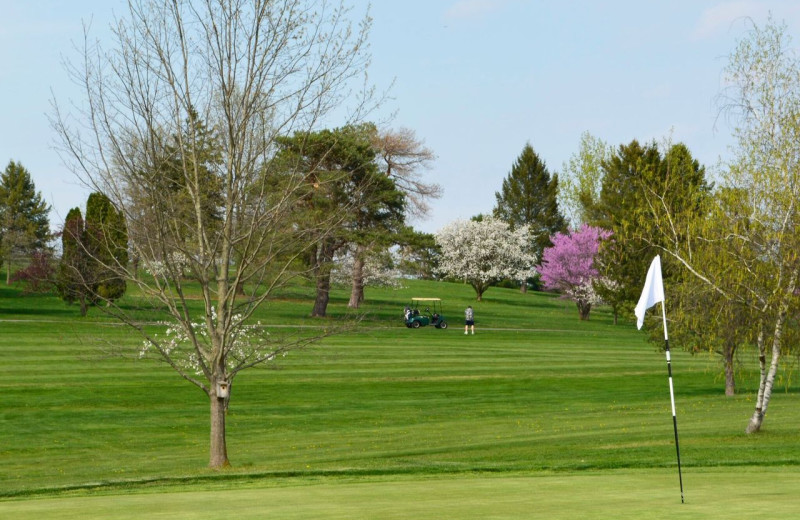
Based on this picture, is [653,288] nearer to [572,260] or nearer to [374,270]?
[374,270]

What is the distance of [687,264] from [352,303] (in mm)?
51425

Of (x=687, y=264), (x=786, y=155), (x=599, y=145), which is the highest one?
(x=599, y=145)

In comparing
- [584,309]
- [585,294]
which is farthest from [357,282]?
[584,309]

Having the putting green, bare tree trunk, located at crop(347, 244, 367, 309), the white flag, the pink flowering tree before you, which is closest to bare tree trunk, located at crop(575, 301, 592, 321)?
the pink flowering tree

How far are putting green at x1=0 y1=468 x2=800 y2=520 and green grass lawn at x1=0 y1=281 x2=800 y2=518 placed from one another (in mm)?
41

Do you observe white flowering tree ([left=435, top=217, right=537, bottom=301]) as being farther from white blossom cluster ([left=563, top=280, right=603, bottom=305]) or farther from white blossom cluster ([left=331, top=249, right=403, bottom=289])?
white blossom cluster ([left=331, top=249, right=403, bottom=289])

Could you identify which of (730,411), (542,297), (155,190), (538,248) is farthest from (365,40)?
(538,248)

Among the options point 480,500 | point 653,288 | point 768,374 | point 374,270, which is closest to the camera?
point 480,500

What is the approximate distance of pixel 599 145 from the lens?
4072 inches

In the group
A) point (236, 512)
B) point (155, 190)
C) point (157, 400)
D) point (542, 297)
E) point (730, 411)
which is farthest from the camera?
point (542, 297)

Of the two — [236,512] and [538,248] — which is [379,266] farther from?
[236,512]

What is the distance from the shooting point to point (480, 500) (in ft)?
35.5

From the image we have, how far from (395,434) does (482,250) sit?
74106mm

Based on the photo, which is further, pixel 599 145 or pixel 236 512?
pixel 599 145
